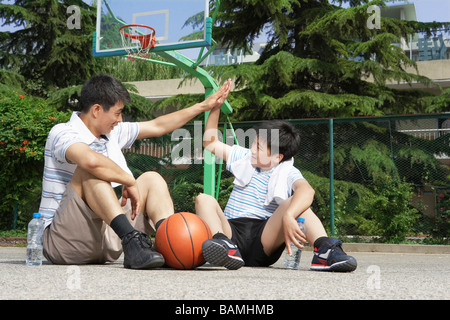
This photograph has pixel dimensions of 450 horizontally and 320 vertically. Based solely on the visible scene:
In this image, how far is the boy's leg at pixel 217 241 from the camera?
3.72 meters

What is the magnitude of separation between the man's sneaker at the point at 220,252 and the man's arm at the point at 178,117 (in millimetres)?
1363

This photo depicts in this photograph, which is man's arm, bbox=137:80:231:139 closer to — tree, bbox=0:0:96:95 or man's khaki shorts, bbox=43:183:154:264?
man's khaki shorts, bbox=43:183:154:264

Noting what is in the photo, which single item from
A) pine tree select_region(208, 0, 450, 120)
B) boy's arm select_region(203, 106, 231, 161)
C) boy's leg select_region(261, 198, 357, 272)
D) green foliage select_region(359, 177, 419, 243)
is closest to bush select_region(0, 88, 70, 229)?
pine tree select_region(208, 0, 450, 120)

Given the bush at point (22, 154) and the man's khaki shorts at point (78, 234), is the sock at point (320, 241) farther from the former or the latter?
the bush at point (22, 154)

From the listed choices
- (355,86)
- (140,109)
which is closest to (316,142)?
(355,86)

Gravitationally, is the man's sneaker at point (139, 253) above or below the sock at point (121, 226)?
below

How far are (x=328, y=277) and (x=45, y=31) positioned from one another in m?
18.9

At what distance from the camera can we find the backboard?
389 inches

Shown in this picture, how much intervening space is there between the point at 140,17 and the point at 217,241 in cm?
702

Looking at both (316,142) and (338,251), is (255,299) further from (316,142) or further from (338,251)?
(316,142)

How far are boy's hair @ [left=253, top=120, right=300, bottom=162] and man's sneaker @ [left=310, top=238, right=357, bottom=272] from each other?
798mm

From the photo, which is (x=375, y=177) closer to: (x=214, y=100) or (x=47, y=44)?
(x=214, y=100)

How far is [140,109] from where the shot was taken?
1619 centimetres

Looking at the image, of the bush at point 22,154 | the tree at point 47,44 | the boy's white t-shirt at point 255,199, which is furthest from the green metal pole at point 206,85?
the tree at point 47,44
